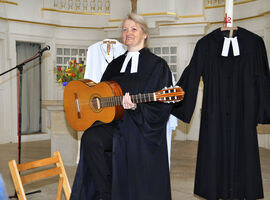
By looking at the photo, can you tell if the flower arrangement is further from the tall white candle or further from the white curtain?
the tall white candle

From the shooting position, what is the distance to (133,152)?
2580 millimetres

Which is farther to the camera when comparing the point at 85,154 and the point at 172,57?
the point at 172,57

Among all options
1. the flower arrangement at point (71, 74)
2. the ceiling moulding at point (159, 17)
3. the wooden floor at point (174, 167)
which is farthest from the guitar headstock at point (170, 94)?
the ceiling moulding at point (159, 17)

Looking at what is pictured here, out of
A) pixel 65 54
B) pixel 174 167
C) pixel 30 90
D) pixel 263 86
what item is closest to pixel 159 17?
pixel 65 54

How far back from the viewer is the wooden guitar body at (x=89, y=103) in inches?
101

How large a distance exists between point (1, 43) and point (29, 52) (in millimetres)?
752

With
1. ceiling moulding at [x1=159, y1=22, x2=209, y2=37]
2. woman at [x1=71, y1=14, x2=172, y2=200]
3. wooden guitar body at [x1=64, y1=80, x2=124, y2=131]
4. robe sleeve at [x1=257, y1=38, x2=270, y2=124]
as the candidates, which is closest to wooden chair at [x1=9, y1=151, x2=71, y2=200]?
woman at [x1=71, y1=14, x2=172, y2=200]

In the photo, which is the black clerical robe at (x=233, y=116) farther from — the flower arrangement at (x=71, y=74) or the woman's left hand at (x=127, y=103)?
the flower arrangement at (x=71, y=74)

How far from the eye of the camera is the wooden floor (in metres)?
3.95

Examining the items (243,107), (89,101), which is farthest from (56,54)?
(243,107)

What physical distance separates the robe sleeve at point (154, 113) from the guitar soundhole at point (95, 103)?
0.81ft

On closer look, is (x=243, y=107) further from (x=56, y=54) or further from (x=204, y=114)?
(x=56, y=54)

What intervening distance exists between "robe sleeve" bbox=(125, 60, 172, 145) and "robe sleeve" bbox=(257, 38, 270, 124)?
0.77 meters

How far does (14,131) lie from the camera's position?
7773 millimetres
